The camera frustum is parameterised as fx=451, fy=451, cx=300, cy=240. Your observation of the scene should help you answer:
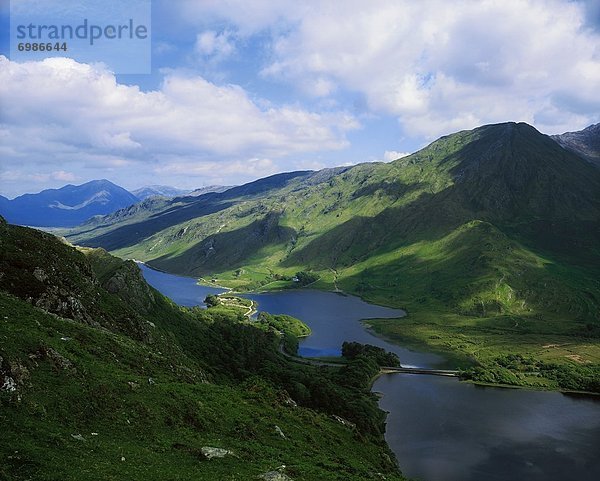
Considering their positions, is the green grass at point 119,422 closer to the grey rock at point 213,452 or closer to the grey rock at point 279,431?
the grey rock at point 213,452

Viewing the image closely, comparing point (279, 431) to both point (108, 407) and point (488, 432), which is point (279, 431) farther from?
point (488, 432)

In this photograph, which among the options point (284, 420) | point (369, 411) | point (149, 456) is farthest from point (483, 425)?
point (149, 456)

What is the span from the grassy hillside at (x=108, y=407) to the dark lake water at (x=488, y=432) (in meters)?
37.7

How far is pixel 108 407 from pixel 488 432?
135729mm

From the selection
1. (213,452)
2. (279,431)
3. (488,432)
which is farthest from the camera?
(488,432)

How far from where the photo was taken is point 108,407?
43.2 metres

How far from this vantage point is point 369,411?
136500 mm

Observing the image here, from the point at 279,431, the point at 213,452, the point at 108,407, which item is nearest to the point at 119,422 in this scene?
the point at 108,407

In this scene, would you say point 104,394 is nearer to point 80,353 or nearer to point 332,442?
point 80,353

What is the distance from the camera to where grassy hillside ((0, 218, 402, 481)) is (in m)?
33.9

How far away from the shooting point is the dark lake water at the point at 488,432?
120 meters

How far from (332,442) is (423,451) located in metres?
63.2

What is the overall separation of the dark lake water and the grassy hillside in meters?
37.7

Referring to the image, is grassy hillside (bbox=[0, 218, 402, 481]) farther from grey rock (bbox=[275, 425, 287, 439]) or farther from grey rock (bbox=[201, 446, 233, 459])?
grey rock (bbox=[275, 425, 287, 439])
